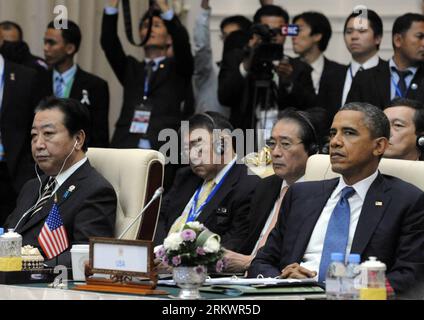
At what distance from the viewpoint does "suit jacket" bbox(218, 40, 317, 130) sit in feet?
25.7

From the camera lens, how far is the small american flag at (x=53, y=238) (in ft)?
18.3

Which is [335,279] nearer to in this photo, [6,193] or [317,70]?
[317,70]

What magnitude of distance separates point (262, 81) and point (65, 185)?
2.15 meters

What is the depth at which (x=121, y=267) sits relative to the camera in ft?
15.1

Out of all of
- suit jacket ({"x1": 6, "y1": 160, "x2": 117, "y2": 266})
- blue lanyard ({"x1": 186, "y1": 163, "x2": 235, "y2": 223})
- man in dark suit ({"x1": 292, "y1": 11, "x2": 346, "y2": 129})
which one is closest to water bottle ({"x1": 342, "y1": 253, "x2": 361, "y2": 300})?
suit jacket ({"x1": 6, "y1": 160, "x2": 117, "y2": 266})

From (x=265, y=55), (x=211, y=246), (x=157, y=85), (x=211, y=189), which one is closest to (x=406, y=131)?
(x=211, y=189)

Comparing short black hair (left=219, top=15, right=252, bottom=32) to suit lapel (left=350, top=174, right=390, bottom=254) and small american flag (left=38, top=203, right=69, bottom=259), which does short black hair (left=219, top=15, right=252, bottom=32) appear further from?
suit lapel (left=350, top=174, right=390, bottom=254)

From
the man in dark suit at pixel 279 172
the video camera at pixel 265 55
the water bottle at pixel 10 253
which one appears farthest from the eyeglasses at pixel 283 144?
the water bottle at pixel 10 253

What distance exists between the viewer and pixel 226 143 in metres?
6.74

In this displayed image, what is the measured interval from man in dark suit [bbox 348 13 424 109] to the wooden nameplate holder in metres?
3.07

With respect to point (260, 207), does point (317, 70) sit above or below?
above

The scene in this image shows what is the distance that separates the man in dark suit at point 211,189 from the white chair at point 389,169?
2.35 ft

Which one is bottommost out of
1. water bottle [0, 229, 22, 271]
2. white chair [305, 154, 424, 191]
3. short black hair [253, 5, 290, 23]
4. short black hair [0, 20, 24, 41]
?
water bottle [0, 229, 22, 271]

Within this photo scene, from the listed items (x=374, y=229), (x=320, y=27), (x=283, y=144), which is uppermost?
(x=320, y=27)
